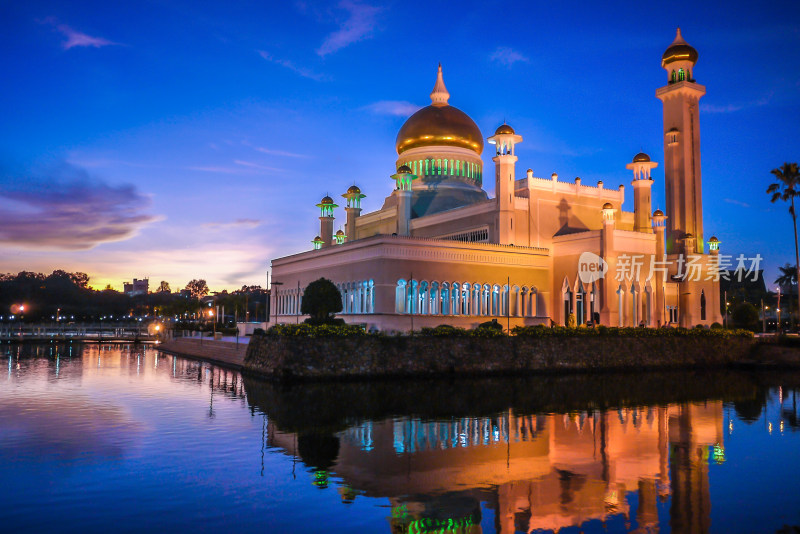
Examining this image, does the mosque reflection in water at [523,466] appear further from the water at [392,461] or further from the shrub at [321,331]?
the shrub at [321,331]

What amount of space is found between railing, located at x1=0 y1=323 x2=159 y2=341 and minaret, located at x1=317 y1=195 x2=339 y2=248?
21.9 m

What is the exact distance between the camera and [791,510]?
336 inches

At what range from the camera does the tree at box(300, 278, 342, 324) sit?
27.1 meters

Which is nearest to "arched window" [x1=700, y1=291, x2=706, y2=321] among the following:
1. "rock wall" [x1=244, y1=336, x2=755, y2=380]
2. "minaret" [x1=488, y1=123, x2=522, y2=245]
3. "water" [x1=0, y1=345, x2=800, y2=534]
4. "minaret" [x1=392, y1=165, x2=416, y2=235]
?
"rock wall" [x1=244, y1=336, x2=755, y2=380]

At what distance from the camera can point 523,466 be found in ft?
35.4

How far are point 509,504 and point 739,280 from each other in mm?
82050

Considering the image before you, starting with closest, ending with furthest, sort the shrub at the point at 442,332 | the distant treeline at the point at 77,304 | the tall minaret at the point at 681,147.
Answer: the shrub at the point at 442,332
the tall minaret at the point at 681,147
the distant treeline at the point at 77,304

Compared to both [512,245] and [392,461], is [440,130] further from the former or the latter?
[392,461]

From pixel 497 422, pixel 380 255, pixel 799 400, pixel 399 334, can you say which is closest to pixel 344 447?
pixel 497 422

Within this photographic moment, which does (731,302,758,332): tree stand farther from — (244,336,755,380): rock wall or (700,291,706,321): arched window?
(244,336,755,380): rock wall

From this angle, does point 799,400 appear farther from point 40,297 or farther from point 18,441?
point 40,297

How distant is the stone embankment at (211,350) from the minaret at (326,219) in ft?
38.0

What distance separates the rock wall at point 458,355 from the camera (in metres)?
23.3

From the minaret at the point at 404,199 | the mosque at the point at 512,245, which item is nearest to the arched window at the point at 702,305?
the mosque at the point at 512,245
